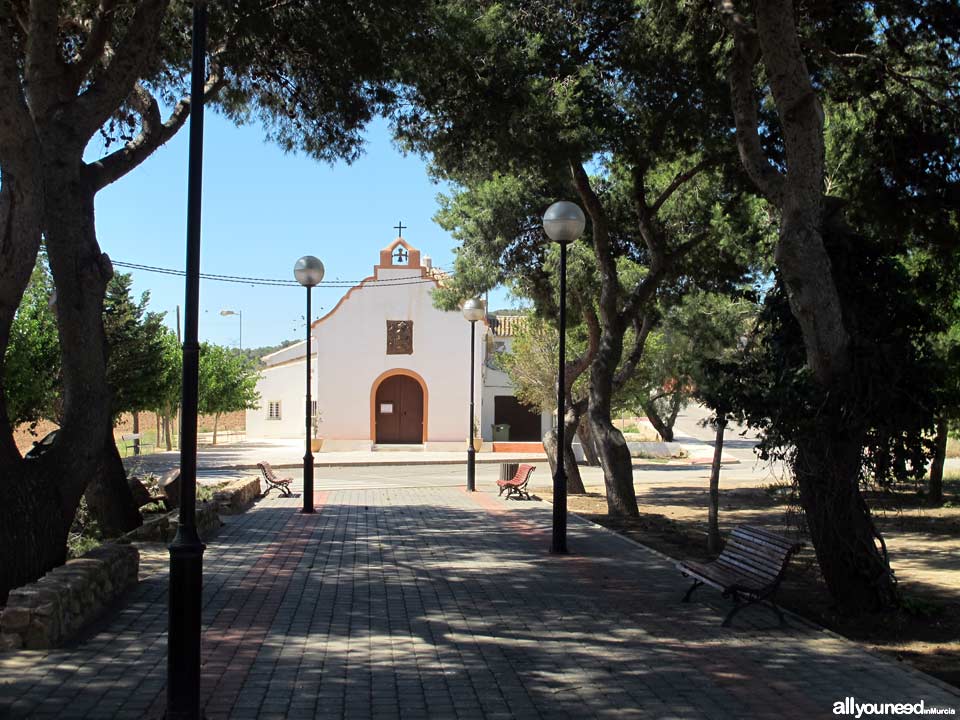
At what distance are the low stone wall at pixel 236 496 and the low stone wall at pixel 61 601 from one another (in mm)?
5538

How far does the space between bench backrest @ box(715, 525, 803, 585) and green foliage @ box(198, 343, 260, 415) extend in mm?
32493

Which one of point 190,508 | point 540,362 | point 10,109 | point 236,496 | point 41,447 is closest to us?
point 190,508

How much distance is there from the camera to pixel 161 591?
8.33m

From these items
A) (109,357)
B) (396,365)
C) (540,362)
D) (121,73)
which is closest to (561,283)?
(121,73)

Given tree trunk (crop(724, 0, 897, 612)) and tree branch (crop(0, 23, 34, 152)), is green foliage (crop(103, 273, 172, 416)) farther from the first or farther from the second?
tree trunk (crop(724, 0, 897, 612))

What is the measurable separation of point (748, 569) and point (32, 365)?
17445 millimetres

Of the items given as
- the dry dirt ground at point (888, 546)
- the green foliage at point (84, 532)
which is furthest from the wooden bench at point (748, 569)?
the green foliage at point (84, 532)

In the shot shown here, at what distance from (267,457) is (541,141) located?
76.6 ft

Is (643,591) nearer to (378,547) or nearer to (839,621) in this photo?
(839,621)

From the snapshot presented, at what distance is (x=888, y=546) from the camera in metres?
13.1

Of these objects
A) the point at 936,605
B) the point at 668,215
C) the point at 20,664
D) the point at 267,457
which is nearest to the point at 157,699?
the point at 20,664

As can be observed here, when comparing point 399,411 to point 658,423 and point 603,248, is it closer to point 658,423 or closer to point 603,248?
point 658,423

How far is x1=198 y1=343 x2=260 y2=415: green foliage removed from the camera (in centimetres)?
3875

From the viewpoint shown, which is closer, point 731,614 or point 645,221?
point 731,614
